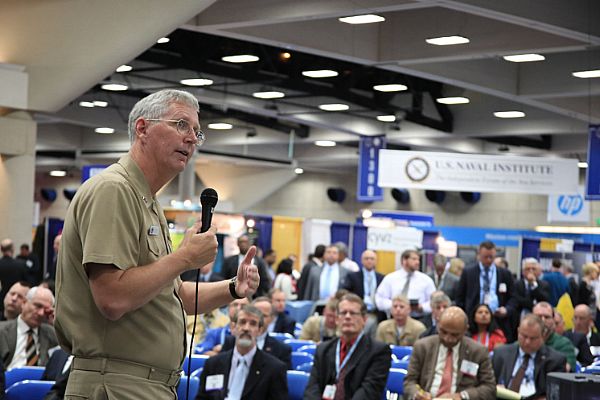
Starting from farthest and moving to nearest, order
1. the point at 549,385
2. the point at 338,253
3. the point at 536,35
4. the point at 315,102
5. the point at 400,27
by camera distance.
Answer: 1. the point at 315,102
2. the point at 338,253
3. the point at 400,27
4. the point at 536,35
5. the point at 549,385

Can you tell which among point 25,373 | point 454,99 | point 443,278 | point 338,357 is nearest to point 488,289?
point 443,278

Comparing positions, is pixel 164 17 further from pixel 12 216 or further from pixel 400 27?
pixel 12 216

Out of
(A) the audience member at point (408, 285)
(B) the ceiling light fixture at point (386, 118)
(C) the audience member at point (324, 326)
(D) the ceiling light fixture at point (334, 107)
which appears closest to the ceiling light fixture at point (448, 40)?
(A) the audience member at point (408, 285)

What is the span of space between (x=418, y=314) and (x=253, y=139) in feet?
49.6

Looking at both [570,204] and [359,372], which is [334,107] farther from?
[359,372]

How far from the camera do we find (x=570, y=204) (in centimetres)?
2555

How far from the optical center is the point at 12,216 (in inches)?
582

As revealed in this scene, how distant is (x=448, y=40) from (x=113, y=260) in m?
10.8

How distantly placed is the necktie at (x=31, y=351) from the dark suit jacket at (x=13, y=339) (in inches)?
1.9

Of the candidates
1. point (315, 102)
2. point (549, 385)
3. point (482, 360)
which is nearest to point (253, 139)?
point (315, 102)

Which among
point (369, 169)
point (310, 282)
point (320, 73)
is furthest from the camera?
point (369, 169)

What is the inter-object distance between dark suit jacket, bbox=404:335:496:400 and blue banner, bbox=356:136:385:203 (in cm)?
1316

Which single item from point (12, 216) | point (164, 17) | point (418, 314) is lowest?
point (418, 314)

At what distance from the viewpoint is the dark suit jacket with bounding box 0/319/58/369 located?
7.40 meters
